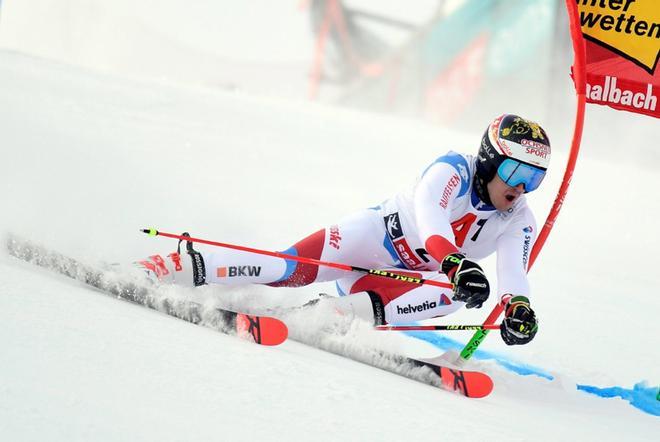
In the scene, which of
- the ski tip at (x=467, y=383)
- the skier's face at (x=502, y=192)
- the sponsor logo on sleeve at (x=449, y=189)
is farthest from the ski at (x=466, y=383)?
the skier's face at (x=502, y=192)

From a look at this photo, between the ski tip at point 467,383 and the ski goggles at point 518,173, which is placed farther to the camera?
the ski goggles at point 518,173

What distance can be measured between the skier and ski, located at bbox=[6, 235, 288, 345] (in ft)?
1.13

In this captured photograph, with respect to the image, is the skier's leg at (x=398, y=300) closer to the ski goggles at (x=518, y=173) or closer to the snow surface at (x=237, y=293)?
the snow surface at (x=237, y=293)

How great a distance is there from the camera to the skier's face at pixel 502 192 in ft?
12.0

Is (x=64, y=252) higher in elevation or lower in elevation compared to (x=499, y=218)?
lower

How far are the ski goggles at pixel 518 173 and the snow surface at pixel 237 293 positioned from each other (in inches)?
35.4

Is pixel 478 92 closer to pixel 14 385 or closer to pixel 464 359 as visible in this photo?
pixel 464 359

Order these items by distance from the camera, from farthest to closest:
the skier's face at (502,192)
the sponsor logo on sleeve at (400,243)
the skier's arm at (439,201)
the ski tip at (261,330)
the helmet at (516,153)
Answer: the sponsor logo on sleeve at (400,243), the skier's face at (502,192), the helmet at (516,153), the skier's arm at (439,201), the ski tip at (261,330)

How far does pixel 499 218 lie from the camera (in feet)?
12.6

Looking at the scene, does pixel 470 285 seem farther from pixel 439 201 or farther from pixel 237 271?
pixel 237 271

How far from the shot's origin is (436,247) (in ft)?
11.3

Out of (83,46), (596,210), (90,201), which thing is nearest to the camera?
(90,201)

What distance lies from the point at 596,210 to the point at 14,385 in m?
9.57

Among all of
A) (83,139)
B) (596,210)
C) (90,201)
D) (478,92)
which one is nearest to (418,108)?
(478,92)
